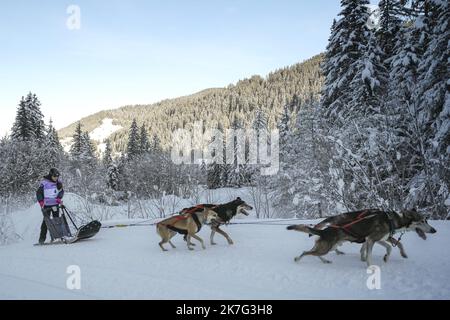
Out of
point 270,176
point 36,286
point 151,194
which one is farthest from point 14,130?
point 36,286

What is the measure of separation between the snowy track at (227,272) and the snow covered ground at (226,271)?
11 mm

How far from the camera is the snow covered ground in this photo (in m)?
4.18

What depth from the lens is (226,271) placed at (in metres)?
5.13

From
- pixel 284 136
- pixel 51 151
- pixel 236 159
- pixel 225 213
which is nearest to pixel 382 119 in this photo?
pixel 225 213

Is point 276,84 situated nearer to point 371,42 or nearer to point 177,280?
point 371,42

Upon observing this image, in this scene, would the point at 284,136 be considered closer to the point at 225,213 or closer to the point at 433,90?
the point at 433,90

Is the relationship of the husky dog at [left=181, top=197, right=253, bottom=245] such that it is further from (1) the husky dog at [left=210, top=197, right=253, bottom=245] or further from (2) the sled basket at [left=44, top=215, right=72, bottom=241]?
(2) the sled basket at [left=44, top=215, right=72, bottom=241]

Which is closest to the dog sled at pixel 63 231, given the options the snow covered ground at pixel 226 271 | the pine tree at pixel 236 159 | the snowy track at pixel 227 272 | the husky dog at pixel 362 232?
the snow covered ground at pixel 226 271

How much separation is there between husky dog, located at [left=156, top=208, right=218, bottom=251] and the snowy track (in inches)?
12.8

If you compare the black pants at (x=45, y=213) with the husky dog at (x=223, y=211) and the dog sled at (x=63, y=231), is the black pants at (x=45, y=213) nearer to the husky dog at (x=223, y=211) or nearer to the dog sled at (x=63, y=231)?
the dog sled at (x=63, y=231)

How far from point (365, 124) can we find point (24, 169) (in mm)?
29633

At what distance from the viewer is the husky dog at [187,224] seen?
669cm

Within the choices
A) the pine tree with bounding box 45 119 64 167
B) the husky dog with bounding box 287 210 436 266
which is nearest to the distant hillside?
the pine tree with bounding box 45 119 64 167

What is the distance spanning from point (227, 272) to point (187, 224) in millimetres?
1835
